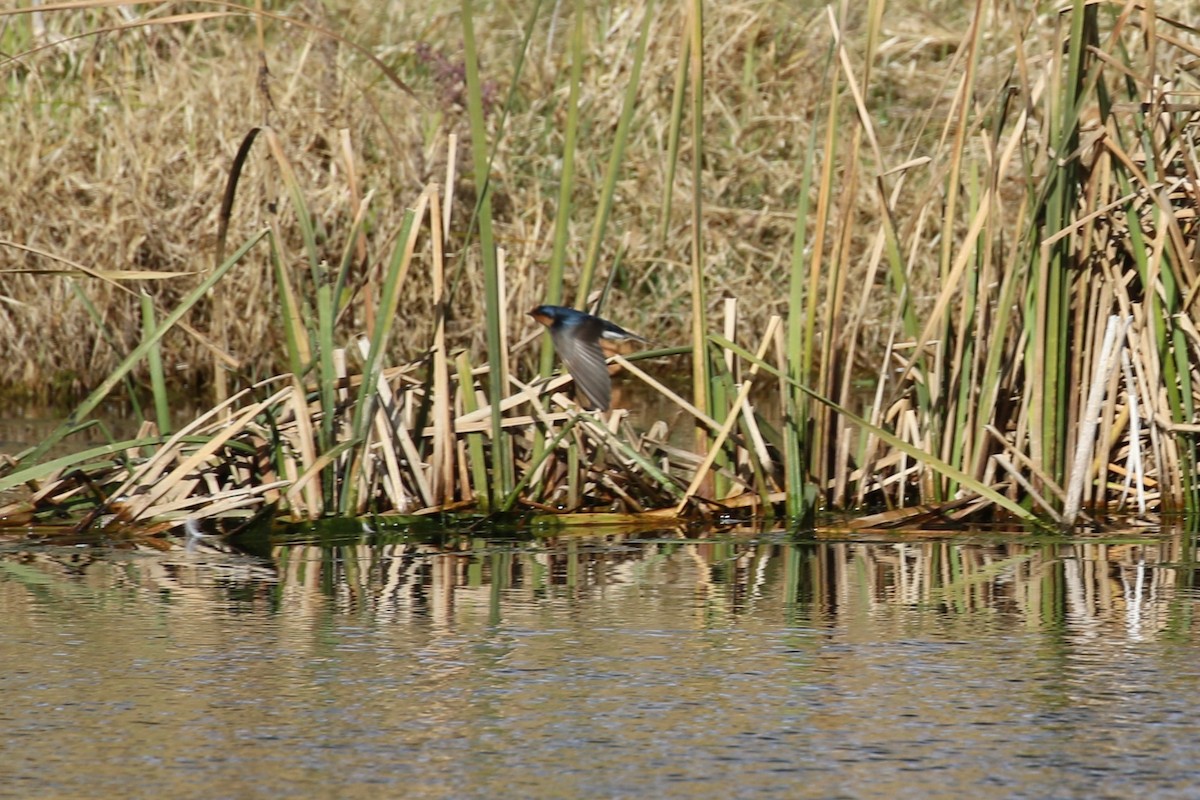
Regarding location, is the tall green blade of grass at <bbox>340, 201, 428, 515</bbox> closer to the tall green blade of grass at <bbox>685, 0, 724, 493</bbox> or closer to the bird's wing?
the bird's wing

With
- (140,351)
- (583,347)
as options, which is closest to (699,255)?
(583,347)

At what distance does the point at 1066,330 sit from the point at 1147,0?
2.97ft

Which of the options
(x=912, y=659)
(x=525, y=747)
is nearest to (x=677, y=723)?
(x=525, y=747)

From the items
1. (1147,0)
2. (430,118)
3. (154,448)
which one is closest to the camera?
(1147,0)

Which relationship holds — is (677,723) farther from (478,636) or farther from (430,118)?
(430,118)

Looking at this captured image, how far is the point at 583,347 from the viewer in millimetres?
5637

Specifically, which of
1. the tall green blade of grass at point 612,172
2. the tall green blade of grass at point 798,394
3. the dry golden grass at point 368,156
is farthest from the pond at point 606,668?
the dry golden grass at point 368,156

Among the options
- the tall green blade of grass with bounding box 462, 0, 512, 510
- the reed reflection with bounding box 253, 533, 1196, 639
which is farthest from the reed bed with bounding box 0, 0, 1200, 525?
the reed reflection with bounding box 253, 533, 1196, 639

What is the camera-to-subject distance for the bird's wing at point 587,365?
18.1 feet

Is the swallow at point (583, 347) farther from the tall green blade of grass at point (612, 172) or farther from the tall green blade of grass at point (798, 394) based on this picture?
the tall green blade of grass at point (798, 394)

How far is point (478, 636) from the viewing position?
13.5 ft

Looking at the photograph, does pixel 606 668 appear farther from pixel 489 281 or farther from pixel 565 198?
pixel 565 198

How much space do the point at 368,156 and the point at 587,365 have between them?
5798mm

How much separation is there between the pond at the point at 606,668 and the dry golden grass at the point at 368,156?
4.24m
